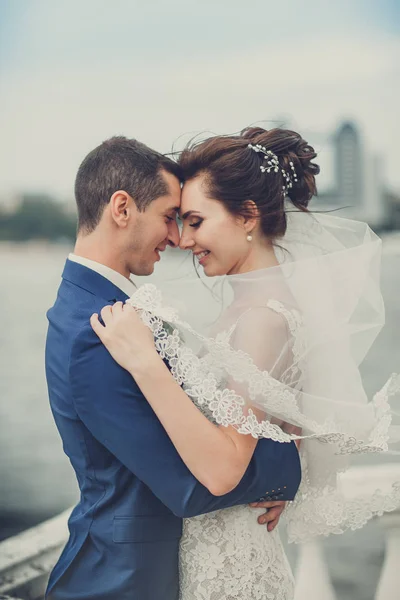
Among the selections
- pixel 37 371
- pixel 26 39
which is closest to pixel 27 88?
pixel 26 39

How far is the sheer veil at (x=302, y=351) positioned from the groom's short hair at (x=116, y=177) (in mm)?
211

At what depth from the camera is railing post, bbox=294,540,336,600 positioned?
2.17 meters

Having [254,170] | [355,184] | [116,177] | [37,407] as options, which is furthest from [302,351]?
[37,407]

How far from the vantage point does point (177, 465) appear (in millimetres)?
1369

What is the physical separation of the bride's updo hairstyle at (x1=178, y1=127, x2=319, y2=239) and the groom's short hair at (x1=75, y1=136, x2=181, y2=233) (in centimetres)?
10

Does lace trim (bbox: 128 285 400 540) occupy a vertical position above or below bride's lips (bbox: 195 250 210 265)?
below

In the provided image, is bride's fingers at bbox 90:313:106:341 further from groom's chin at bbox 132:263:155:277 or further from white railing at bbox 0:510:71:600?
white railing at bbox 0:510:71:600

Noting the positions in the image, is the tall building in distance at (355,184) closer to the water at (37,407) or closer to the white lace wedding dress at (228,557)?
the water at (37,407)

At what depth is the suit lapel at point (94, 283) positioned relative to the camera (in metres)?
1.53

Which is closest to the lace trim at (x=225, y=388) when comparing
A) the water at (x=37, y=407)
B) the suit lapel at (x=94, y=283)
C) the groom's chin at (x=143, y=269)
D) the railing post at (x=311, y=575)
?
the suit lapel at (x=94, y=283)

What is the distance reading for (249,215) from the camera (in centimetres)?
165

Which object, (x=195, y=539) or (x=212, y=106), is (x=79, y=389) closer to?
(x=195, y=539)

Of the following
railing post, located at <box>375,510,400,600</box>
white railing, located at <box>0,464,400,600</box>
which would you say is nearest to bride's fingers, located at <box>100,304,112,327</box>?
white railing, located at <box>0,464,400,600</box>

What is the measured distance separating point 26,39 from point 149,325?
425 cm
